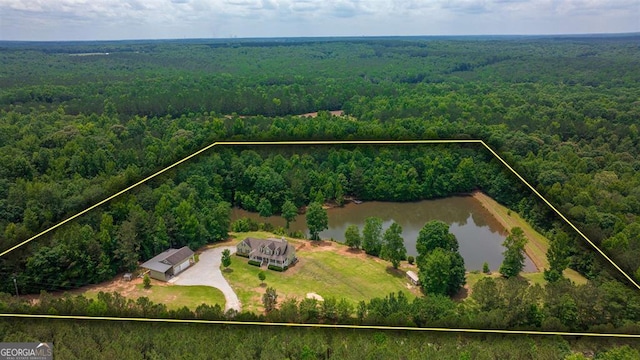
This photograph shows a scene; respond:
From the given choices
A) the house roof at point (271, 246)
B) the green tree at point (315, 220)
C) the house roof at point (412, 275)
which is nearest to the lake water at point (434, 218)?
the green tree at point (315, 220)

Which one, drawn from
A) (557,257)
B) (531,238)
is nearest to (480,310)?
(557,257)

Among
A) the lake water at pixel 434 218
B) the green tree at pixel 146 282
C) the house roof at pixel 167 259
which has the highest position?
the house roof at pixel 167 259

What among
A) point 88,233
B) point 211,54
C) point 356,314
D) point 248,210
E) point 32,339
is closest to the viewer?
point 32,339

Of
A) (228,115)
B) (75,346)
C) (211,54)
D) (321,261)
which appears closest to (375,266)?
(321,261)

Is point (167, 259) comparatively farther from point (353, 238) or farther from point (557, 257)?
point (557, 257)

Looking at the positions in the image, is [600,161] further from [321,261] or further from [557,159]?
[321,261]

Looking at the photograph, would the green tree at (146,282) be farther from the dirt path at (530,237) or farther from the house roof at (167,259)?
the dirt path at (530,237)
